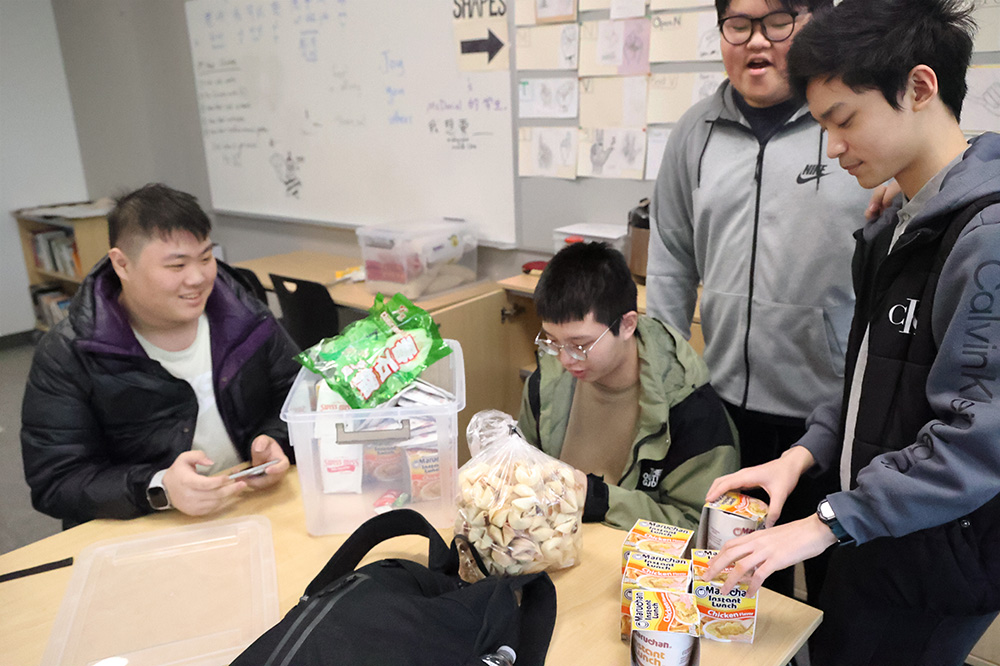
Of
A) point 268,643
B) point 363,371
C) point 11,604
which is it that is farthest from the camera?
point 363,371

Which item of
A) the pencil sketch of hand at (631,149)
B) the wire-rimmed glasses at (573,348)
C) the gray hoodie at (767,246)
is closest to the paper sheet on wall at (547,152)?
the pencil sketch of hand at (631,149)

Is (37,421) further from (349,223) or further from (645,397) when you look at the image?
(349,223)

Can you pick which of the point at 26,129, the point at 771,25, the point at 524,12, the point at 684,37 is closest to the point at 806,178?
the point at 771,25

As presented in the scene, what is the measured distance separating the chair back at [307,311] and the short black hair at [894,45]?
2.10 m

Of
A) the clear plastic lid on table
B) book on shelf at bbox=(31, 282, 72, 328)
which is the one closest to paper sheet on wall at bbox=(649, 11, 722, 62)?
the clear plastic lid on table

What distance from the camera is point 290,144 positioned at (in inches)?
146

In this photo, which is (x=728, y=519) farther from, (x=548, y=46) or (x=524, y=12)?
(x=524, y=12)

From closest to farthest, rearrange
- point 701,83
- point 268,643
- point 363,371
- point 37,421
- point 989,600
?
point 268,643, point 989,600, point 363,371, point 37,421, point 701,83

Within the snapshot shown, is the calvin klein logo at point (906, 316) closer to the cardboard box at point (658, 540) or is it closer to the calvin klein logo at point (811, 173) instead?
the cardboard box at point (658, 540)

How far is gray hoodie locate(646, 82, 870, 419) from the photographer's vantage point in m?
1.41

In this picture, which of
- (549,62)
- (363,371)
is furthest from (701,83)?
(363,371)

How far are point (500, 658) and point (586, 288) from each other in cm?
73

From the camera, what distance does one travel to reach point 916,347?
0.86 meters

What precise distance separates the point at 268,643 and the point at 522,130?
2.39 meters
